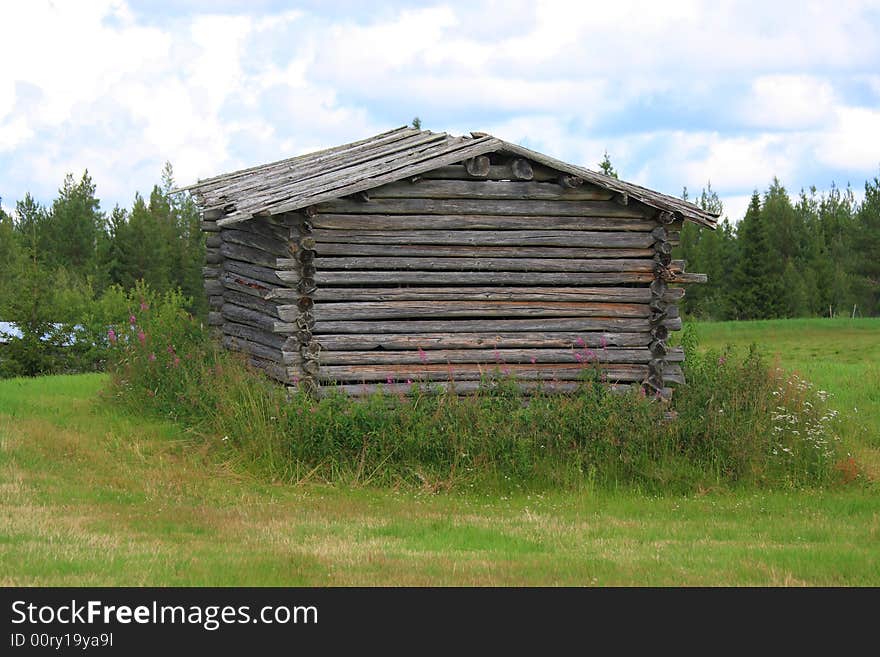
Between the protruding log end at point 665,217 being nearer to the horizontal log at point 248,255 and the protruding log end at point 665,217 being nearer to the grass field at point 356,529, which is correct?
the grass field at point 356,529

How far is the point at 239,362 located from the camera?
1512cm

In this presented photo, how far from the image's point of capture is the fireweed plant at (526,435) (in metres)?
12.3

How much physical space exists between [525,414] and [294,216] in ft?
11.9

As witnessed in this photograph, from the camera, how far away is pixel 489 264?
13.9m

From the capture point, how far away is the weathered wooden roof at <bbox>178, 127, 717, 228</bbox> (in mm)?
13188

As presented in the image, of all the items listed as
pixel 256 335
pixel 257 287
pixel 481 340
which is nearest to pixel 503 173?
pixel 481 340

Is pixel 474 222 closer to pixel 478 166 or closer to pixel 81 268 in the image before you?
pixel 478 166

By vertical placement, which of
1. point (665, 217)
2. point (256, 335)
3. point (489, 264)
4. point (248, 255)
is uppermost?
point (665, 217)

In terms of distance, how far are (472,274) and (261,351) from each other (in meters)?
3.34

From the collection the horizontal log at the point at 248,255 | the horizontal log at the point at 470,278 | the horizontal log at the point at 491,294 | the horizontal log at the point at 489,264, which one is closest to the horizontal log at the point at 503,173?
the horizontal log at the point at 489,264

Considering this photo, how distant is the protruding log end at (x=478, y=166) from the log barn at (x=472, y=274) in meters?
0.01

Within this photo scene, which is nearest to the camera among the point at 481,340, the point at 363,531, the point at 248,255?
the point at 363,531
